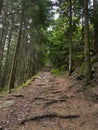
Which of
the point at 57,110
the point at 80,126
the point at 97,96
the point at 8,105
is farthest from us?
the point at 8,105

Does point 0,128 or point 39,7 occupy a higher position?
point 39,7

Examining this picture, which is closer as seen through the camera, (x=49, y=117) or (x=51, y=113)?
(x=49, y=117)

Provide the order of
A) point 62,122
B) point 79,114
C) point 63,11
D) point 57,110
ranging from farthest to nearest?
point 63,11 → point 57,110 → point 79,114 → point 62,122

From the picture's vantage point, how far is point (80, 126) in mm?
5695

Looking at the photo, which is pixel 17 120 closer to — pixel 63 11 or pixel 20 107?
pixel 20 107

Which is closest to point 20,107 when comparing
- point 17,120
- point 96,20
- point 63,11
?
point 17,120

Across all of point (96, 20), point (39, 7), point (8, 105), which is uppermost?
point (39, 7)

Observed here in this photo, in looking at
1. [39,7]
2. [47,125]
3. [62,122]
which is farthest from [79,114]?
[39,7]

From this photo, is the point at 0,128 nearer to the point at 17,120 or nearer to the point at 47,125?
the point at 17,120

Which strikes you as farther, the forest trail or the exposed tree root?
the exposed tree root

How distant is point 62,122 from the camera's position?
607cm

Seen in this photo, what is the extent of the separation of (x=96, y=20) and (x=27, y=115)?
8787mm

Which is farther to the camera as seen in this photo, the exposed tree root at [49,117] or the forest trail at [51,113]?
the exposed tree root at [49,117]

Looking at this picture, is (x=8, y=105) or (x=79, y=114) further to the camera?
(x=8, y=105)
